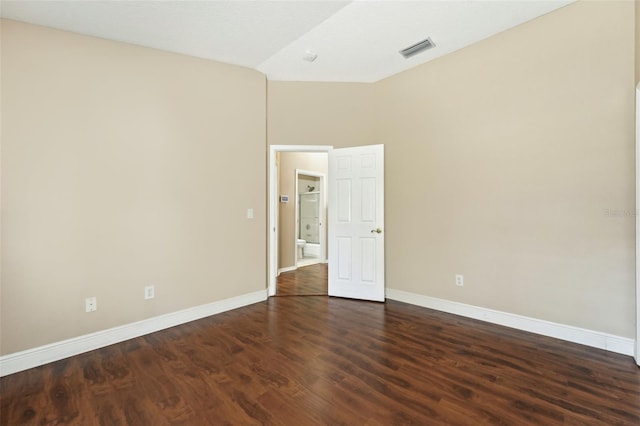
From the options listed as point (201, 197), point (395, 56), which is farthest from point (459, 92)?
point (201, 197)

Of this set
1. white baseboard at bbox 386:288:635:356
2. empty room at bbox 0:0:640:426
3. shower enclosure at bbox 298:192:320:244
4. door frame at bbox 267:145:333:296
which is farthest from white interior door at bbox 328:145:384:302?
shower enclosure at bbox 298:192:320:244

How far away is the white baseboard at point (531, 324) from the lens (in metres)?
2.56

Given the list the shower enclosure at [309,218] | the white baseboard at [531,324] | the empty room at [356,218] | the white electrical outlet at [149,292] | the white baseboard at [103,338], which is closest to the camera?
the empty room at [356,218]

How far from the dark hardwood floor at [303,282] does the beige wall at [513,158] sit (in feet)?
3.96

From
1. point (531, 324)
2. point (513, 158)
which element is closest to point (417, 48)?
point (513, 158)

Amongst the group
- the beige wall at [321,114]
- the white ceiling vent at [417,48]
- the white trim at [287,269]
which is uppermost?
the white ceiling vent at [417,48]

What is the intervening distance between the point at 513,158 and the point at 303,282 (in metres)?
3.52

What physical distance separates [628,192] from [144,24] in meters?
4.53

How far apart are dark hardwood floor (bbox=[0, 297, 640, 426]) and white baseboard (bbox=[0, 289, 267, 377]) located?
0.26ft

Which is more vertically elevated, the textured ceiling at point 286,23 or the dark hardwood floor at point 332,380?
the textured ceiling at point 286,23

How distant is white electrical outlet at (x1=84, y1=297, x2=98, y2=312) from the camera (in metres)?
2.77

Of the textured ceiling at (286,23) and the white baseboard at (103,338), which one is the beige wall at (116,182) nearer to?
the white baseboard at (103,338)

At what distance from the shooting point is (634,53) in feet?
8.08

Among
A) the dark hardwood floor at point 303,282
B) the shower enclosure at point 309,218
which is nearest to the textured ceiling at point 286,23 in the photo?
the dark hardwood floor at point 303,282
